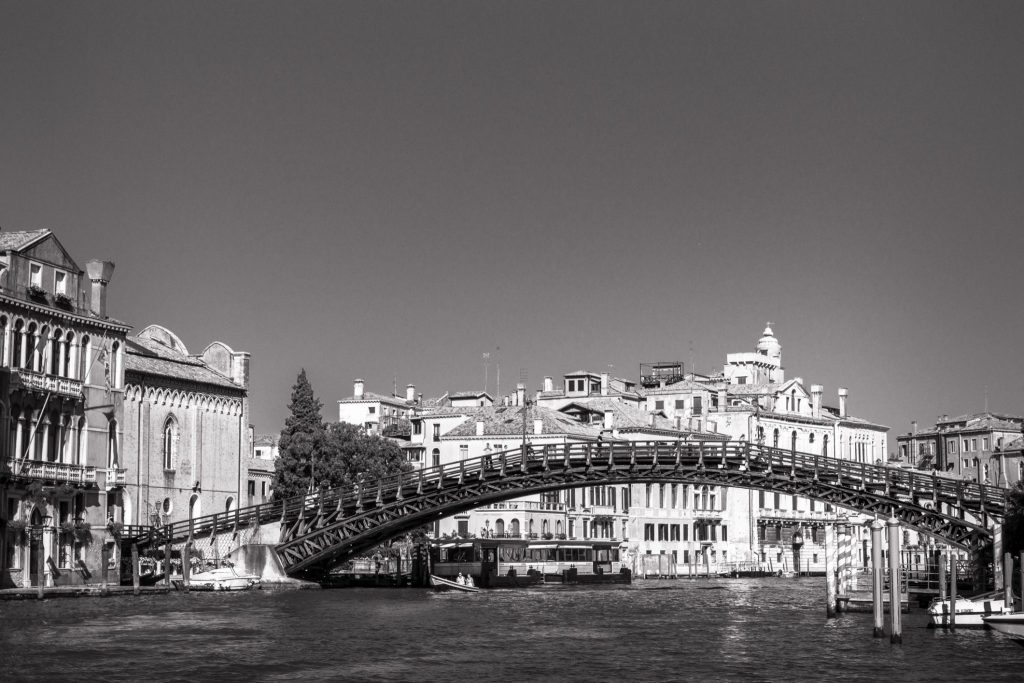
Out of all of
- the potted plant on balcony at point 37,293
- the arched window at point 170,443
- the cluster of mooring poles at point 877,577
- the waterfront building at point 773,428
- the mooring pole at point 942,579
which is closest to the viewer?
the cluster of mooring poles at point 877,577

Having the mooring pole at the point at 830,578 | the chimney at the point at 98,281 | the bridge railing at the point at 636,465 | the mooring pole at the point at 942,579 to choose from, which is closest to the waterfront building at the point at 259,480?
the bridge railing at the point at 636,465

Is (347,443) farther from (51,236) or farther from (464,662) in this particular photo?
(464,662)

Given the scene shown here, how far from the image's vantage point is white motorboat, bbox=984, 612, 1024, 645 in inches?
1692

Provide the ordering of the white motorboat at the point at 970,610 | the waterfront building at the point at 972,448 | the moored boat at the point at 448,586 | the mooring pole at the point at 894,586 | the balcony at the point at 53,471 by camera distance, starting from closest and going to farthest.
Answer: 1. the mooring pole at the point at 894,586
2. the white motorboat at the point at 970,610
3. the balcony at the point at 53,471
4. the moored boat at the point at 448,586
5. the waterfront building at the point at 972,448

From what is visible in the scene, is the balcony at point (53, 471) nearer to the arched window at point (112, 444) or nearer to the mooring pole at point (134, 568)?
the arched window at point (112, 444)

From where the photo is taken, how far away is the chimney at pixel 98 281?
6638 cm

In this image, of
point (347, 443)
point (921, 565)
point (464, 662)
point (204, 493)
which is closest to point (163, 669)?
point (464, 662)

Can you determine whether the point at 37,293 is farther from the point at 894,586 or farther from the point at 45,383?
the point at 894,586

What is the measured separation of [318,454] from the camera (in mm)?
88250

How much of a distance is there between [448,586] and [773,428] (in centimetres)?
4863

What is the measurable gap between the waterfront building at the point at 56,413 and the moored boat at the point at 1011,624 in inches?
1259

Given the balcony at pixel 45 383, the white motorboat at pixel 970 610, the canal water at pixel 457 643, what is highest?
the balcony at pixel 45 383

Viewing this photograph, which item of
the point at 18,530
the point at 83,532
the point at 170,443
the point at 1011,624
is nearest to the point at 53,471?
the point at 18,530

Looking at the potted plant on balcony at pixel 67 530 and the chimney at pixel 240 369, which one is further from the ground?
the chimney at pixel 240 369
